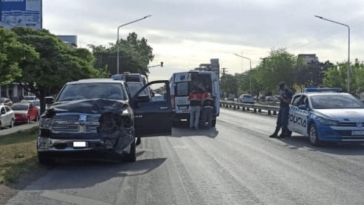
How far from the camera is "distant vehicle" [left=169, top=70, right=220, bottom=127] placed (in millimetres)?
24094

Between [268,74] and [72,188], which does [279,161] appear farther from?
[268,74]

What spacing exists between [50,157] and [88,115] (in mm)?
1203

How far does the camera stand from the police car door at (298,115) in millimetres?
16312

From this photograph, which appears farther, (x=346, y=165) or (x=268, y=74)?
(x=268, y=74)

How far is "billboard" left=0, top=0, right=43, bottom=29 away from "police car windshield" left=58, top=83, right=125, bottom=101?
93.6 ft

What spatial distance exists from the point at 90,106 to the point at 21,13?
3158 centimetres

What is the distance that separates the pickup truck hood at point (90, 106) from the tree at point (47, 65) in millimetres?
9226

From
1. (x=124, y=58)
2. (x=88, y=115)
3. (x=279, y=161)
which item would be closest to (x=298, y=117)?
(x=279, y=161)

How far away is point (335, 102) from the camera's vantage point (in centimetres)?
1631

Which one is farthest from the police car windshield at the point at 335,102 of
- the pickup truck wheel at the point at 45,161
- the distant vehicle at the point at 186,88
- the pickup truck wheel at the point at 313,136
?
the pickup truck wheel at the point at 45,161

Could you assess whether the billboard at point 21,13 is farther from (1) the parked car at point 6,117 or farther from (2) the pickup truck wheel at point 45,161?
(2) the pickup truck wheel at point 45,161

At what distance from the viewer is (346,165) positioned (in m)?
11.3

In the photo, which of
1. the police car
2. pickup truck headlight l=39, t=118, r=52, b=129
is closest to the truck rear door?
the police car

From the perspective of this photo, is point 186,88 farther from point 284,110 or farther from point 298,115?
point 298,115
